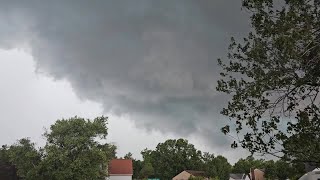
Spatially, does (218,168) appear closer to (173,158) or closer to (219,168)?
(219,168)

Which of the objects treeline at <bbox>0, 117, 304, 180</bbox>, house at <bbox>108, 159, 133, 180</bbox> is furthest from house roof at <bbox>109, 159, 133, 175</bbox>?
treeline at <bbox>0, 117, 304, 180</bbox>

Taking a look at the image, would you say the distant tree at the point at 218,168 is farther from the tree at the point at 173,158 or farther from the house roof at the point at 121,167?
the house roof at the point at 121,167

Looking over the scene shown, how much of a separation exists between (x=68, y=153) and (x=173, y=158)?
70.1m

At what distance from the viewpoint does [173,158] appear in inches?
4990

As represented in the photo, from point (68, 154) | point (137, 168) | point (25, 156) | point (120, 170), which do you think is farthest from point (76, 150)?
point (137, 168)

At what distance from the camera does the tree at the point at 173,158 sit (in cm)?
12625

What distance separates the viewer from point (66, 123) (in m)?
62.8

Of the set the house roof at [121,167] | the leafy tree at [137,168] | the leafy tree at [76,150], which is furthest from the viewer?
the leafy tree at [137,168]

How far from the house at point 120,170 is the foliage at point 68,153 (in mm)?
22414

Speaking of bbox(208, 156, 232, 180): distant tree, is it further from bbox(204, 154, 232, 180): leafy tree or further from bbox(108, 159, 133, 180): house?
bbox(108, 159, 133, 180): house

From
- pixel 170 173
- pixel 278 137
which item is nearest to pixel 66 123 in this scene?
pixel 278 137

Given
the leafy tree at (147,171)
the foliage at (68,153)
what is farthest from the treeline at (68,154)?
the leafy tree at (147,171)

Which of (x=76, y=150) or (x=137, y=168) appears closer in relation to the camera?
(x=76, y=150)

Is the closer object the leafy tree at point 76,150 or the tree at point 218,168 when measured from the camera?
the leafy tree at point 76,150
